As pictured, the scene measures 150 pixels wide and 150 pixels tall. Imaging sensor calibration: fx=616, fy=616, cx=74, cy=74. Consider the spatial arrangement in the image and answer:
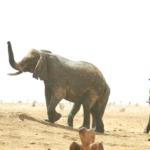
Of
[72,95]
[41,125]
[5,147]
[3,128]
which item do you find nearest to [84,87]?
[72,95]

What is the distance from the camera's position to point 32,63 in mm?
18109

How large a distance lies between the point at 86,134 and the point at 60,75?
10.3 m

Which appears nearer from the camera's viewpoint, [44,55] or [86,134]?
[86,134]

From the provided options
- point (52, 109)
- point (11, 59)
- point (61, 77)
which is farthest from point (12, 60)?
point (52, 109)

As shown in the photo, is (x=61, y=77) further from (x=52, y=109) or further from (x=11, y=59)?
(x=11, y=59)

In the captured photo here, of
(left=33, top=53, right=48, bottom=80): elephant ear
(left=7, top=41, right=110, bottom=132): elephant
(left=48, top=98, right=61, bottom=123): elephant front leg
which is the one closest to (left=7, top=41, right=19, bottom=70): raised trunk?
(left=7, top=41, right=110, bottom=132): elephant

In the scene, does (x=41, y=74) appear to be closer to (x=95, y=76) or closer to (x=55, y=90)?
(x=55, y=90)

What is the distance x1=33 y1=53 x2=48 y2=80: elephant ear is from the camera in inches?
700

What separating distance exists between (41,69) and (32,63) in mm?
446

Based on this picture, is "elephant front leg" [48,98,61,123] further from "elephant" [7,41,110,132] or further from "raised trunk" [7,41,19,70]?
"raised trunk" [7,41,19,70]

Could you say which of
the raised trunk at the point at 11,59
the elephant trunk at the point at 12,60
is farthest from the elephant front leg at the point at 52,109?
the raised trunk at the point at 11,59

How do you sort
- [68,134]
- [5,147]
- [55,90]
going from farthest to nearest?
[55,90] < [68,134] < [5,147]

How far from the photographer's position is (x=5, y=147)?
39.2ft

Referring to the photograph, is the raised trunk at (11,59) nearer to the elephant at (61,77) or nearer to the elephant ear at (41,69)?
the elephant at (61,77)
